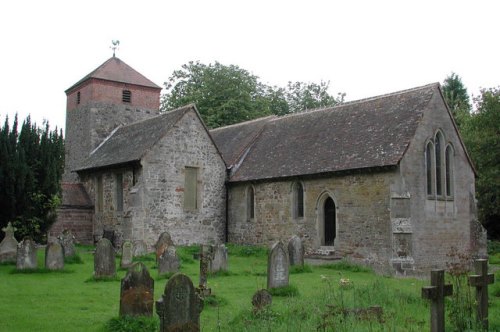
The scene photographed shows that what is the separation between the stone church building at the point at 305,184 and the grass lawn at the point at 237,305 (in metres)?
4.24

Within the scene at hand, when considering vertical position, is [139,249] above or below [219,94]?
below

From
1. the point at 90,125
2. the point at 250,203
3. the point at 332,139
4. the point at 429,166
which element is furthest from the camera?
the point at 90,125

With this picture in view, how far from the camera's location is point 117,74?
35.2 metres

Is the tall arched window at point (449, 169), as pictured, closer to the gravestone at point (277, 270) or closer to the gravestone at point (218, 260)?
the gravestone at point (218, 260)

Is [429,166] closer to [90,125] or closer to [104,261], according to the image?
[104,261]

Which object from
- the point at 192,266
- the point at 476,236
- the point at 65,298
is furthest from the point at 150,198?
the point at 476,236

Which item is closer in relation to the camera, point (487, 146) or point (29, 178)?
point (29, 178)

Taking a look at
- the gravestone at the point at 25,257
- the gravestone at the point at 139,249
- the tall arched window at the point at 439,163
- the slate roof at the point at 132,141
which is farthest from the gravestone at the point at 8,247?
the tall arched window at the point at 439,163

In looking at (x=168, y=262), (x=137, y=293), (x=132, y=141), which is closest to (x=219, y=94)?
(x=132, y=141)

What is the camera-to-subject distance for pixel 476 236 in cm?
2323

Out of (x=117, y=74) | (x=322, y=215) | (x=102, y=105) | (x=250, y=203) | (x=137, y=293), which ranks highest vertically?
(x=117, y=74)

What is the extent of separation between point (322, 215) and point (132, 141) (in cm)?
1080

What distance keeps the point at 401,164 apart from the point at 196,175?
10.3 m

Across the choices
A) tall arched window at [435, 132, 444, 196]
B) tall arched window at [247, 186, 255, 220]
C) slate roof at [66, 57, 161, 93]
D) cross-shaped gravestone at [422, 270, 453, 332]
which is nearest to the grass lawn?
cross-shaped gravestone at [422, 270, 453, 332]
